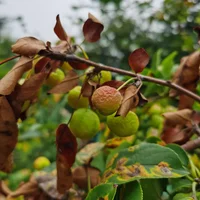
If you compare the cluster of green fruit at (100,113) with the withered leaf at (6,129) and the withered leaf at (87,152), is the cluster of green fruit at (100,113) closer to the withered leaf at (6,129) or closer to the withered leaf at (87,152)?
the withered leaf at (6,129)

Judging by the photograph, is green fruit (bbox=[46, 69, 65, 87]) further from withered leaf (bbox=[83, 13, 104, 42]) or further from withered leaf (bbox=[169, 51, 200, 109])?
withered leaf (bbox=[169, 51, 200, 109])

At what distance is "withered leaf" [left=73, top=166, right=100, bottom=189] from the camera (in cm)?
83

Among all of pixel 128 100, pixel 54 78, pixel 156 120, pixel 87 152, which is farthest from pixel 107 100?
pixel 156 120

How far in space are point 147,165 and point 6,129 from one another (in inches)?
8.6

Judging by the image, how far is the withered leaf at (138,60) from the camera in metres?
0.65

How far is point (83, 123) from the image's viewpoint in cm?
65

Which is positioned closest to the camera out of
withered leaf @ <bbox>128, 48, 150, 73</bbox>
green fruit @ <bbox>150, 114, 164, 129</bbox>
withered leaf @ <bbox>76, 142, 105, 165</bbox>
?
withered leaf @ <bbox>128, 48, 150, 73</bbox>

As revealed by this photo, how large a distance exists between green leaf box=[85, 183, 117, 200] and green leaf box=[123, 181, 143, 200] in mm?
30

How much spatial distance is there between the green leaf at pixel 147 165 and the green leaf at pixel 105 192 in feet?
0.09

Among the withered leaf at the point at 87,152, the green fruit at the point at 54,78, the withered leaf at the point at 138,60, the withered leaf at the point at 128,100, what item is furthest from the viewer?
the withered leaf at the point at 87,152

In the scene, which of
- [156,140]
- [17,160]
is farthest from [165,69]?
[17,160]

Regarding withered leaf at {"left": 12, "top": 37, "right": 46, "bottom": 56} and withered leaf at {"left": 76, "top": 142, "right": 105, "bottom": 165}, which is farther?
withered leaf at {"left": 76, "top": 142, "right": 105, "bottom": 165}

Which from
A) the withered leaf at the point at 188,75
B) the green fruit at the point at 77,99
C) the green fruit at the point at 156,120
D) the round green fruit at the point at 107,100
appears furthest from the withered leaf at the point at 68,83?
the green fruit at the point at 156,120

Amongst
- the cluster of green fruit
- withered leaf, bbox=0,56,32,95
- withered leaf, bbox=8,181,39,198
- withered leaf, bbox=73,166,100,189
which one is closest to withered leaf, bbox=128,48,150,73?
A: the cluster of green fruit
